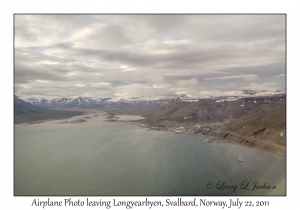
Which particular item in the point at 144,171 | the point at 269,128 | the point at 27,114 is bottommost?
the point at 144,171

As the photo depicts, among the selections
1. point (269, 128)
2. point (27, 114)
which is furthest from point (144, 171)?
point (27, 114)

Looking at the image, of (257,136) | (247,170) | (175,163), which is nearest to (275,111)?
(257,136)

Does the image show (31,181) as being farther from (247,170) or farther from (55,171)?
(247,170)

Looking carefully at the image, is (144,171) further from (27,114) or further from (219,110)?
(27,114)

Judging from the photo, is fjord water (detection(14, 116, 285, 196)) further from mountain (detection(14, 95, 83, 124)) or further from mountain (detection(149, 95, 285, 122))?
mountain (detection(14, 95, 83, 124))

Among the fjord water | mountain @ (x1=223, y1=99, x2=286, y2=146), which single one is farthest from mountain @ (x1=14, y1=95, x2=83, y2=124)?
mountain @ (x1=223, y1=99, x2=286, y2=146)

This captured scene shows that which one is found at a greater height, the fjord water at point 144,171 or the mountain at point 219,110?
the mountain at point 219,110

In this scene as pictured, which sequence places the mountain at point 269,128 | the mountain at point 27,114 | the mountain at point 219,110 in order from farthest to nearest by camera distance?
the mountain at point 219,110
the mountain at point 27,114
the mountain at point 269,128

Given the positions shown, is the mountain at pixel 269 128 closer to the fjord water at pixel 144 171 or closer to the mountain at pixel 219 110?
the fjord water at pixel 144 171

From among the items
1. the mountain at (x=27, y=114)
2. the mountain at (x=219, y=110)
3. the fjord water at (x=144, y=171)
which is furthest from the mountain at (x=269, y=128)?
the mountain at (x=27, y=114)
